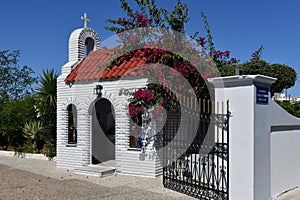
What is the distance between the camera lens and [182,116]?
866 centimetres

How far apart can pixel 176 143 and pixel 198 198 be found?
1.56 metres

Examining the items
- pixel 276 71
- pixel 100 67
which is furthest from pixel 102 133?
pixel 276 71

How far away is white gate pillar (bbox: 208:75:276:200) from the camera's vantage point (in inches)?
247

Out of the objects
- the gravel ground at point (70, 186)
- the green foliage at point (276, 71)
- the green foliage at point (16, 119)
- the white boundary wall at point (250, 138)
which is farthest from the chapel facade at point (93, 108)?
the green foliage at point (276, 71)

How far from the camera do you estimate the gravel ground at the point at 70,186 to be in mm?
8008

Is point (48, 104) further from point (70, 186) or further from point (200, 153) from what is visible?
point (200, 153)

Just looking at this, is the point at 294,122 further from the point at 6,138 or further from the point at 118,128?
the point at 6,138

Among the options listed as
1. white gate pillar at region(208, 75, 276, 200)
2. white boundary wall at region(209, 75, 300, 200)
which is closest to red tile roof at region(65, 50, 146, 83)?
white boundary wall at region(209, 75, 300, 200)

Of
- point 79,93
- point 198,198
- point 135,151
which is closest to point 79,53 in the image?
point 79,93

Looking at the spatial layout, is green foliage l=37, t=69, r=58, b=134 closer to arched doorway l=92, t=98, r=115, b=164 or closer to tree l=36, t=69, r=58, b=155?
tree l=36, t=69, r=58, b=155

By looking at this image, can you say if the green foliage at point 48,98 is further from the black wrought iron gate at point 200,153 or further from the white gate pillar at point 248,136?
the white gate pillar at point 248,136

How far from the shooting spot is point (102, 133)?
14.5 metres

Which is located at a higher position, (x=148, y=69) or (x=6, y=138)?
(x=148, y=69)

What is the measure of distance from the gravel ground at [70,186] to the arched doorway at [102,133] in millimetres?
2019
